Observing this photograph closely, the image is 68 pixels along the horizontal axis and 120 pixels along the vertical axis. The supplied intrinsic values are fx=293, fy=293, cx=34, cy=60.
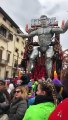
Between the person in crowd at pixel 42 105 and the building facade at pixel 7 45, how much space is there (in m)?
39.4

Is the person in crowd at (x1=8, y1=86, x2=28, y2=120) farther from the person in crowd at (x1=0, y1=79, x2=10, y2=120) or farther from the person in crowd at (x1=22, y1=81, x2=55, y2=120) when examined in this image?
the person in crowd at (x1=22, y1=81, x2=55, y2=120)

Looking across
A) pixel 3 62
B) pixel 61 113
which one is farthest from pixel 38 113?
pixel 3 62

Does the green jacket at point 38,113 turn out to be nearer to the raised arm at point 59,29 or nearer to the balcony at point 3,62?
the raised arm at point 59,29

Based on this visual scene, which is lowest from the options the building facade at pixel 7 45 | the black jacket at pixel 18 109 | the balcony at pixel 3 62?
the black jacket at pixel 18 109

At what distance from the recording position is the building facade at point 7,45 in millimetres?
44188

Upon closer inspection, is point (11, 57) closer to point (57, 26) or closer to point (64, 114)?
point (57, 26)

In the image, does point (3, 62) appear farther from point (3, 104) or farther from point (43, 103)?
point (43, 103)

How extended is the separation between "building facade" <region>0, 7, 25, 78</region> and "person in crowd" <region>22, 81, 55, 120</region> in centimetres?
3936

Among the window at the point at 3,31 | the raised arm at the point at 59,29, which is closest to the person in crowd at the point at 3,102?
the raised arm at the point at 59,29

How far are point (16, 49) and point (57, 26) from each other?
41.6 meters

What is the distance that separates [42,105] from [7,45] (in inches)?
1760

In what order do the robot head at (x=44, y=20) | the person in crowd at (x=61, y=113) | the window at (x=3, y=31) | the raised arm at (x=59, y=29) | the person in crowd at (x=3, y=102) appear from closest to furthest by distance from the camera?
the person in crowd at (x=61, y=113)
the person in crowd at (x=3, y=102)
the raised arm at (x=59, y=29)
the robot head at (x=44, y=20)
the window at (x=3, y=31)

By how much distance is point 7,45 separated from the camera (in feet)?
155

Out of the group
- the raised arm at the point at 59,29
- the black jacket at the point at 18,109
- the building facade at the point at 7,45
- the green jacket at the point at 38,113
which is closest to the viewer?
the green jacket at the point at 38,113
